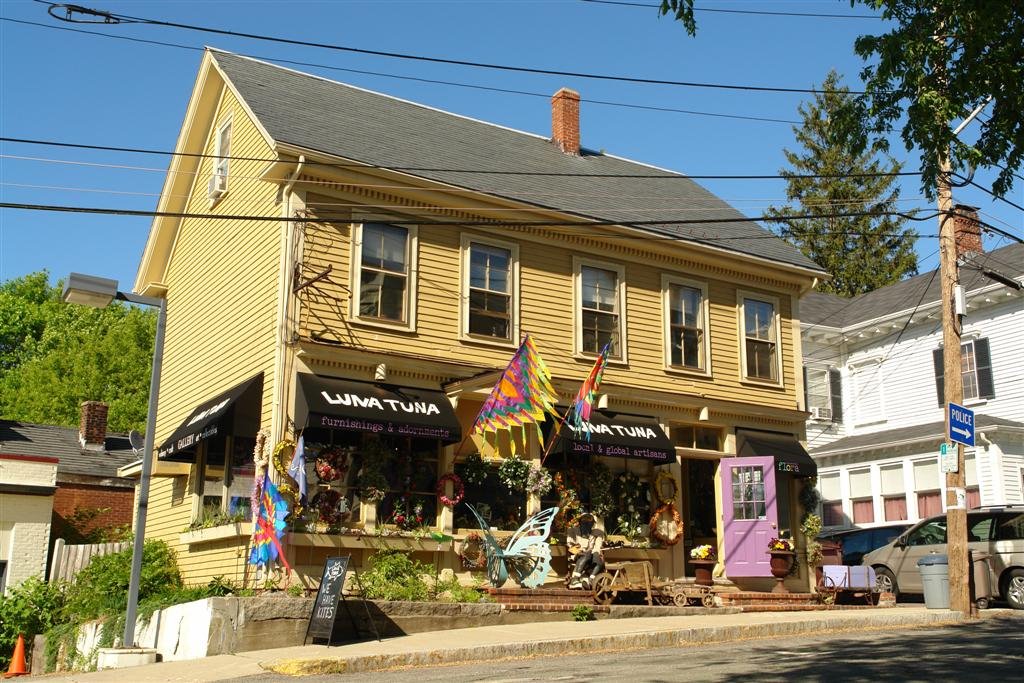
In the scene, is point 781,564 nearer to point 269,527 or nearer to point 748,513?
point 748,513

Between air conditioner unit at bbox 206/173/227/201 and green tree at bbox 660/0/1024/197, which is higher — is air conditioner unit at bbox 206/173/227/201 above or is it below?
above

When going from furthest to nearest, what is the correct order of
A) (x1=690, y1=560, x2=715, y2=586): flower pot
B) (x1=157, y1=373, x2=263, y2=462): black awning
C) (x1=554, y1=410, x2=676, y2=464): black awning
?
1. (x1=690, y1=560, x2=715, y2=586): flower pot
2. (x1=554, y1=410, x2=676, y2=464): black awning
3. (x1=157, y1=373, x2=263, y2=462): black awning

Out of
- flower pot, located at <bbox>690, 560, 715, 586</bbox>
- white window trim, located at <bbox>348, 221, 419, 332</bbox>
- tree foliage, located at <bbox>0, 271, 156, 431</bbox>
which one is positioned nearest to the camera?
white window trim, located at <bbox>348, 221, 419, 332</bbox>

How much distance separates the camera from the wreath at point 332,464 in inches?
664

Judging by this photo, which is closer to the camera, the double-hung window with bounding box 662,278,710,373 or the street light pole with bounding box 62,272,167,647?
Answer: the street light pole with bounding box 62,272,167,647

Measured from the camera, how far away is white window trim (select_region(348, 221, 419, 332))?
17.9m

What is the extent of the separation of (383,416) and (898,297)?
75.0 feet

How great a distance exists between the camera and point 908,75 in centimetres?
1016

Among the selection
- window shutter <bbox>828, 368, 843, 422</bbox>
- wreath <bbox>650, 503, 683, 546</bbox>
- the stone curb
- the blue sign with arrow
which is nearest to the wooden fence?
the stone curb

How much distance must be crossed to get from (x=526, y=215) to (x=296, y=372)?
545cm

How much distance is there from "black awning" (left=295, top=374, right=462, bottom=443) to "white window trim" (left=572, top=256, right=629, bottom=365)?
3633 mm

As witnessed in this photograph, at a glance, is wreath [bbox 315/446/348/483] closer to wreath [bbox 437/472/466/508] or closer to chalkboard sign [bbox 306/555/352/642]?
wreath [bbox 437/472/466/508]

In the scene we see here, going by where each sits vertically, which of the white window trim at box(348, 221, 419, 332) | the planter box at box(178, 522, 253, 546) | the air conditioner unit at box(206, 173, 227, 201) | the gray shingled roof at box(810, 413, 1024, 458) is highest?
the air conditioner unit at box(206, 173, 227, 201)

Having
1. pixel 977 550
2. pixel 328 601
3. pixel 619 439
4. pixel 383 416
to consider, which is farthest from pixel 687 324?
pixel 328 601
